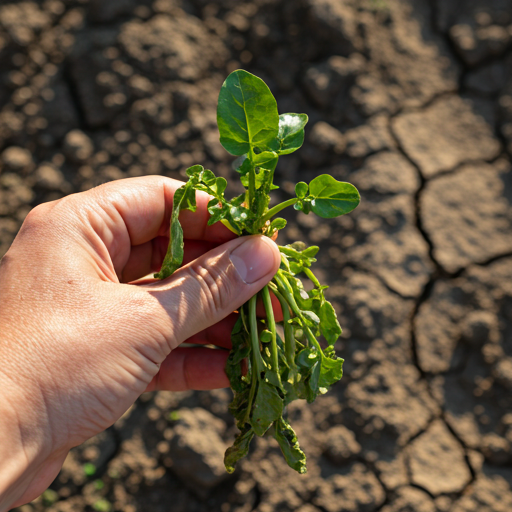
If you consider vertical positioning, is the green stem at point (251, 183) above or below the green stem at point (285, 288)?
above

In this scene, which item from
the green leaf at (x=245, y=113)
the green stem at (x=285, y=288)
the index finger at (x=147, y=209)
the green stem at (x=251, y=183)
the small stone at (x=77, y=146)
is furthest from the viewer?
the small stone at (x=77, y=146)

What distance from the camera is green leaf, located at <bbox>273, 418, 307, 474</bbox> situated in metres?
1.62

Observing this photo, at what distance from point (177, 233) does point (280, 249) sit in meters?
0.44

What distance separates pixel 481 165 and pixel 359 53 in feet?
3.14

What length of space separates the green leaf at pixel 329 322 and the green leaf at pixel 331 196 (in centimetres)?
32

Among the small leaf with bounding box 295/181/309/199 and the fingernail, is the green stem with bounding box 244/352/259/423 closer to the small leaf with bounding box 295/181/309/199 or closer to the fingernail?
the fingernail

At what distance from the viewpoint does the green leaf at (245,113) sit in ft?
4.72

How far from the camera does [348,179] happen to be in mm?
2742

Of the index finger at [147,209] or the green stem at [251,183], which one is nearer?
the green stem at [251,183]

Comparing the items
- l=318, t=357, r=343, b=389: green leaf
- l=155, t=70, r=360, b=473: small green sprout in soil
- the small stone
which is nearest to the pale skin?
l=155, t=70, r=360, b=473: small green sprout in soil

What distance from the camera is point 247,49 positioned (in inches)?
119

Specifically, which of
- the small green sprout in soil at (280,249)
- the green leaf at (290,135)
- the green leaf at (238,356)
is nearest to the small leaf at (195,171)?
the small green sprout in soil at (280,249)

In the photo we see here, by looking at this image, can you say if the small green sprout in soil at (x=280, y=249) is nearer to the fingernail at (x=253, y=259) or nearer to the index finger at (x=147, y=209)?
the fingernail at (x=253, y=259)

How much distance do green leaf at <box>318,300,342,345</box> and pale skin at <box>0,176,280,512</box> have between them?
8.7 inches
